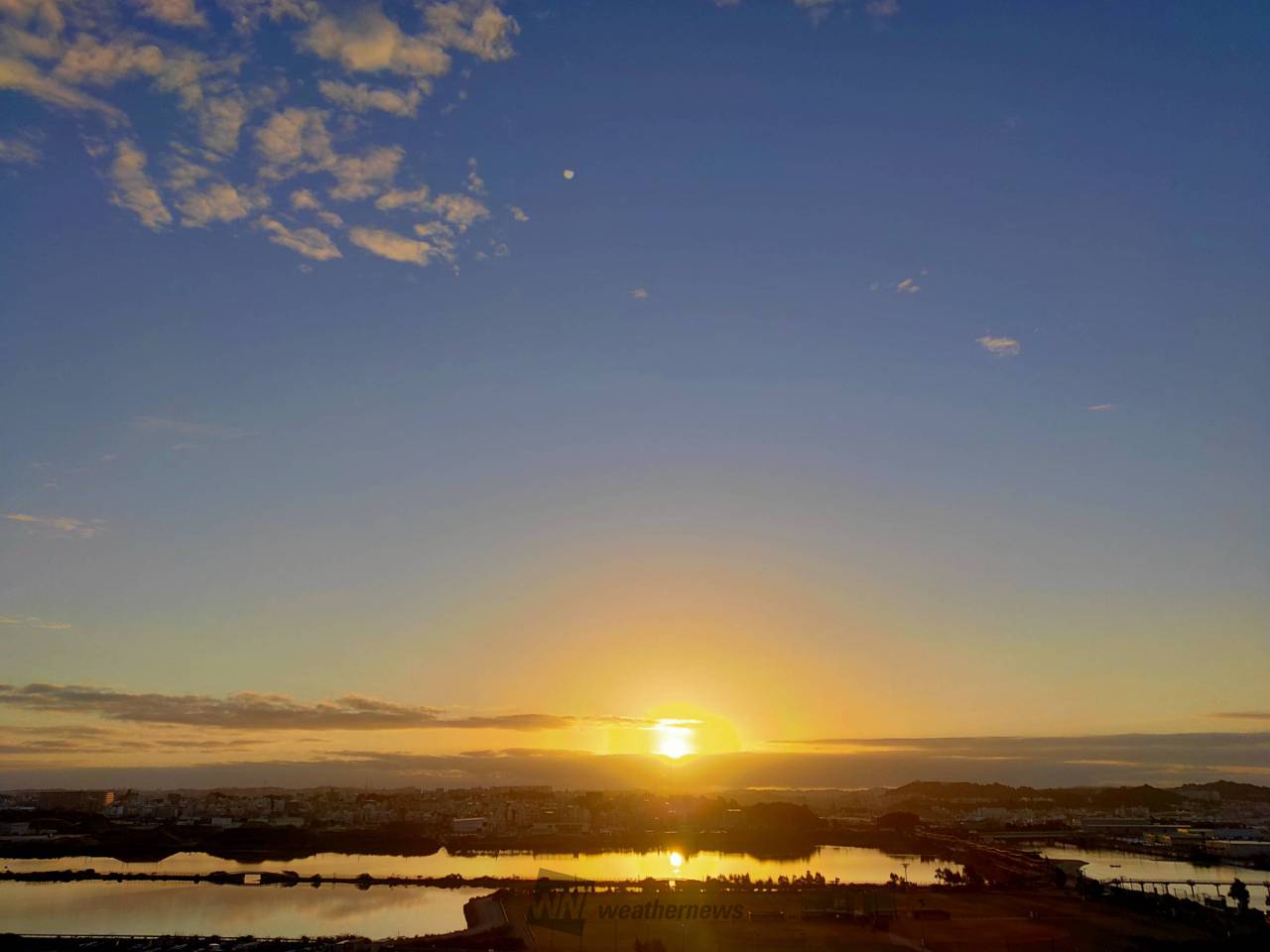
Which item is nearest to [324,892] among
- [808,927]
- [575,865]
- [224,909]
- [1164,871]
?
[224,909]

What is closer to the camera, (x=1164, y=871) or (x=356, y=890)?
(x=356, y=890)

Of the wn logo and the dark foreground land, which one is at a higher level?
the wn logo

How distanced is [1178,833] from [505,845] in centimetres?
5730

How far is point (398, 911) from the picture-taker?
38.1m

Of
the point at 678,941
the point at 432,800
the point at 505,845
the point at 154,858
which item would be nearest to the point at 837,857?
the point at 505,845

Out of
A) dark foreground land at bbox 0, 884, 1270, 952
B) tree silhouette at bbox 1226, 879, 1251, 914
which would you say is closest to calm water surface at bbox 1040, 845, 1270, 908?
tree silhouette at bbox 1226, 879, 1251, 914

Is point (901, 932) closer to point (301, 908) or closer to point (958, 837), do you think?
point (301, 908)

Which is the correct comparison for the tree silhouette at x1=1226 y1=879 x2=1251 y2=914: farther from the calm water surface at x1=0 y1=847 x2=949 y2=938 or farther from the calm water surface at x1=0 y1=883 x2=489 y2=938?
the calm water surface at x1=0 y1=883 x2=489 y2=938

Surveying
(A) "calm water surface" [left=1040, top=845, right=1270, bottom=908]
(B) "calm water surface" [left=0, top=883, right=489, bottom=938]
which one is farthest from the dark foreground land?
(A) "calm water surface" [left=1040, top=845, right=1270, bottom=908]

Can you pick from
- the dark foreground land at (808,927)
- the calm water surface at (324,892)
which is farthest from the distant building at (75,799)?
the dark foreground land at (808,927)

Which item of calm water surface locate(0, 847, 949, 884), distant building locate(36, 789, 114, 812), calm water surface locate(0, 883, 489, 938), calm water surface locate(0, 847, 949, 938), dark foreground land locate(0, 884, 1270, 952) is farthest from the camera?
distant building locate(36, 789, 114, 812)

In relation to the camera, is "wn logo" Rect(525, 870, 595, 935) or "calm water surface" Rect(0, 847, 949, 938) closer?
"wn logo" Rect(525, 870, 595, 935)

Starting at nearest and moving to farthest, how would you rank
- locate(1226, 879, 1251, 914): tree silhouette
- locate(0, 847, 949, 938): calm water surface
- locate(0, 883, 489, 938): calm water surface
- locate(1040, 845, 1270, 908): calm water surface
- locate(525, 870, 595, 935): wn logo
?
locate(525, 870, 595, 935): wn logo
locate(0, 883, 489, 938): calm water surface
locate(0, 847, 949, 938): calm water surface
locate(1226, 879, 1251, 914): tree silhouette
locate(1040, 845, 1270, 908): calm water surface

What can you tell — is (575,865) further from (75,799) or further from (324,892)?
(75,799)
